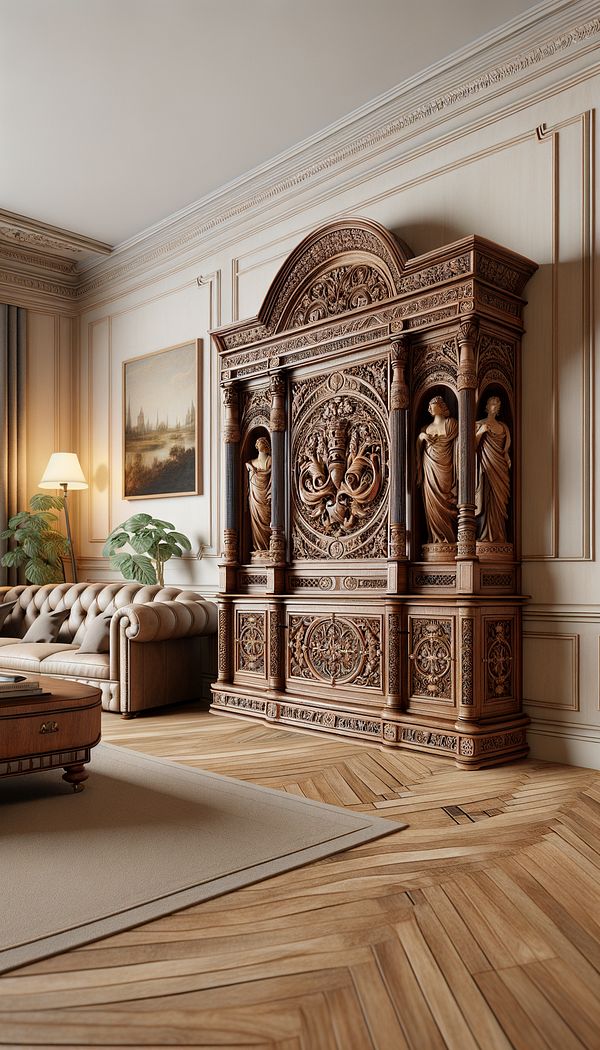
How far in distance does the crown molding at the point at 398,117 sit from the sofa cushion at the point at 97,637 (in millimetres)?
3004

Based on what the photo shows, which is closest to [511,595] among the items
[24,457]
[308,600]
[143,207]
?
[308,600]

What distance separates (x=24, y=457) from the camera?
7.53 meters

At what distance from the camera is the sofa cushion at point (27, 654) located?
5.58m

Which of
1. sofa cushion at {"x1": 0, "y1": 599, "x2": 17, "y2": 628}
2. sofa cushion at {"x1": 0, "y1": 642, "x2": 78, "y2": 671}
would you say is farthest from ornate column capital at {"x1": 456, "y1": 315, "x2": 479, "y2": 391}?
sofa cushion at {"x1": 0, "y1": 599, "x2": 17, "y2": 628}

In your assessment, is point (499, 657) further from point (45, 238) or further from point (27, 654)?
point (45, 238)

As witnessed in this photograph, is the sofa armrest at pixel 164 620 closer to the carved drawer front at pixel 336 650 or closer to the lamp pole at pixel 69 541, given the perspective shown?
the carved drawer front at pixel 336 650

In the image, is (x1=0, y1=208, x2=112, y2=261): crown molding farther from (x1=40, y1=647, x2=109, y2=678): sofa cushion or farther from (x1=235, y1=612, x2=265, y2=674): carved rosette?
(x1=235, y1=612, x2=265, y2=674): carved rosette

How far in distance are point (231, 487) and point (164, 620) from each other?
96 cm

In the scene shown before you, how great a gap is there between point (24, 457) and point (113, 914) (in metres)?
5.95

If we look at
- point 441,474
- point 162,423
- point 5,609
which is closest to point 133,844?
point 441,474

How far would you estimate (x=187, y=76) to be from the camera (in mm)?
4844

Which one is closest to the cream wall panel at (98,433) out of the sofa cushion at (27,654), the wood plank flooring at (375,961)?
the sofa cushion at (27,654)

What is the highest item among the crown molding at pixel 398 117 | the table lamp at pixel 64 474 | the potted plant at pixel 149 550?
the crown molding at pixel 398 117

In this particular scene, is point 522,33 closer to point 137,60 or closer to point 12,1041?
point 137,60
